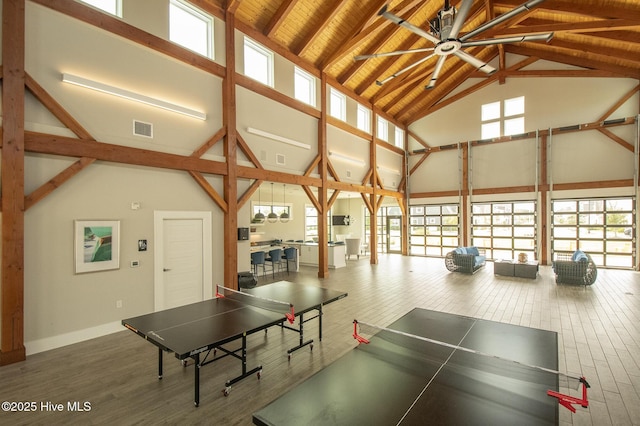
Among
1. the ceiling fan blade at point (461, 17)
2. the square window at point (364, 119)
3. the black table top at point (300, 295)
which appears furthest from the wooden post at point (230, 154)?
the square window at point (364, 119)

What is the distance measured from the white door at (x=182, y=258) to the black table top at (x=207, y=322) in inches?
81.4

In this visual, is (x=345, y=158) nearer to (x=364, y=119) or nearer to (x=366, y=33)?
(x=364, y=119)

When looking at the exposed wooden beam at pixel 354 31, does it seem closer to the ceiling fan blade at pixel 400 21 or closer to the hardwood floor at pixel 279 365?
A: the ceiling fan blade at pixel 400 21

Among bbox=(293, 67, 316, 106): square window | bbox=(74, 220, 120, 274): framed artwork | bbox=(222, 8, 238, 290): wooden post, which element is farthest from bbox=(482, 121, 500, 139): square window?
bbox=(74, 220, 120, 274): framed artwork

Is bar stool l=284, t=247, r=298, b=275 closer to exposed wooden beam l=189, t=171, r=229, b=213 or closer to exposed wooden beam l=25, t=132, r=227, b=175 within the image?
exposed wooden beam l=189, t=171, r=229, b=213

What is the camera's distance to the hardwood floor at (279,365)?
299 centimetres

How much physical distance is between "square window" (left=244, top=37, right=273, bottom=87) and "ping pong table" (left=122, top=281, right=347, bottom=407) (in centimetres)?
586

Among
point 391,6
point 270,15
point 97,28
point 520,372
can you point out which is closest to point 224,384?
point 520,372

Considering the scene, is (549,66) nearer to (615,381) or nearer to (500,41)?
(500,41)

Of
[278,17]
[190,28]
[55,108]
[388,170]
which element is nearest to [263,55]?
[278,17]

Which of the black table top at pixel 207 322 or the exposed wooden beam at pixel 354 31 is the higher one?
the exposed wooden beam at pixel 354 31

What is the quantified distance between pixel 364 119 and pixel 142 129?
29.4 feet

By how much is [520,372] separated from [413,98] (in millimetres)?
13705

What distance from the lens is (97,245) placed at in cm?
493
